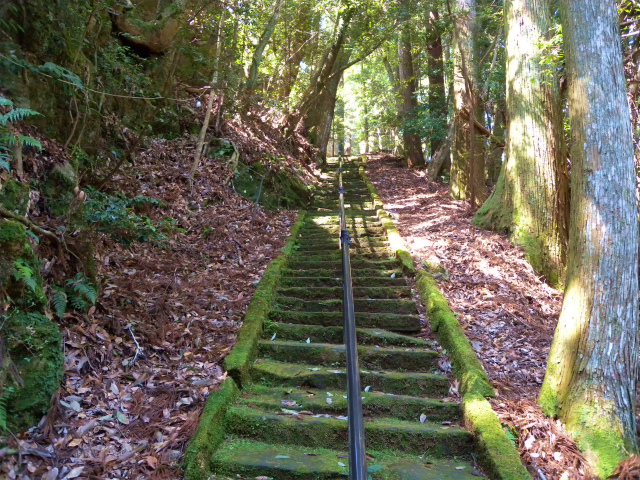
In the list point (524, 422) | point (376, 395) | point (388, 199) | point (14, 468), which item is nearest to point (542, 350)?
point (524, 422)

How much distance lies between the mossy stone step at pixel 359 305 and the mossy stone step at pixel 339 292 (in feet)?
0.76

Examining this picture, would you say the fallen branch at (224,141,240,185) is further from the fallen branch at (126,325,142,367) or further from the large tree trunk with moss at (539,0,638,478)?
the large tree trunk with moss at (539,0,638,478)

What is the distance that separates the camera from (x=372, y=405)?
4.00m

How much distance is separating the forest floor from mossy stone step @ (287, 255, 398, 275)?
442 millimetres

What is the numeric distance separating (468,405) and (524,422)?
437 millimetres

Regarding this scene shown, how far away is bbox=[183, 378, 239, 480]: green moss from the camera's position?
3.02 m

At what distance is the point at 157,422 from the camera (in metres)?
3.38

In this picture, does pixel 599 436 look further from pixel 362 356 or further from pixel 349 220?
pixel 349 220

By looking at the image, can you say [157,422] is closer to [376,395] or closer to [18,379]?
[18,379]

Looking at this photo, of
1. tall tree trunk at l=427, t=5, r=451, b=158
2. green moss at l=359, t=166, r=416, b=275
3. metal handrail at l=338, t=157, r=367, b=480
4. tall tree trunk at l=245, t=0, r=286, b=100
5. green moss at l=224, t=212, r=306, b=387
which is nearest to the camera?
metal handrail at l=338, t=157, r=367, b=480

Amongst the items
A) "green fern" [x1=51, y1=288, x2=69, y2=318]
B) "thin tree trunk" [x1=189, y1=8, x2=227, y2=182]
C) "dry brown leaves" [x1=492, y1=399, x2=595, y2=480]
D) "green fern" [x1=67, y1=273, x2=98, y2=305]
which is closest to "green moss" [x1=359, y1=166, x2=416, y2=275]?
"dry brown leaves" [x1=492, y1=399, x2=595, y2=480]

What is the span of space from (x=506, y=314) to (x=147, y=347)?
4.03 meters

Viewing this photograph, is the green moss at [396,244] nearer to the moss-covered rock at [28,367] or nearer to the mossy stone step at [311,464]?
the mossy stone step at [311,464]

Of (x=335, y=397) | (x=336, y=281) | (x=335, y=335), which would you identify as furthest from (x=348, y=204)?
(x=335, y=397)
